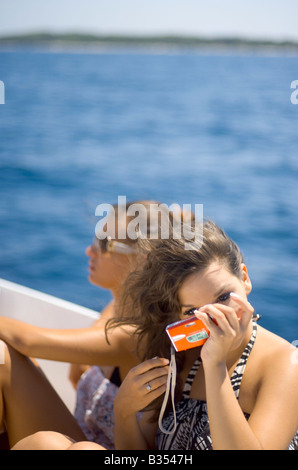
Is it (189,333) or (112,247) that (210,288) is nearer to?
(189,333)

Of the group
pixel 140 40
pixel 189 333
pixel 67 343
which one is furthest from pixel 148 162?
pixel 189 333

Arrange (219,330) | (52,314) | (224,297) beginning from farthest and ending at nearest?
1. (52,314)
2. (224,297)
3. (219,330)

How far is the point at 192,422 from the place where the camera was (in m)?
1.19

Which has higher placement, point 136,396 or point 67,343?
point 67,343

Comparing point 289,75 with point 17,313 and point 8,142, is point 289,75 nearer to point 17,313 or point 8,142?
point 8,142

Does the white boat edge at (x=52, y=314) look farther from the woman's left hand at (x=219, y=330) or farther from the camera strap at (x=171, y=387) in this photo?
the woman's left hand at (x=219, y=330)

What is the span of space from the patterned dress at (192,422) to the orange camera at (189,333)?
0.47ft

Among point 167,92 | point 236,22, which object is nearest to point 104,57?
point 167,92

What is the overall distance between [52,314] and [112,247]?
522 millimetres

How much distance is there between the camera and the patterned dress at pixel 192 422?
1146mm

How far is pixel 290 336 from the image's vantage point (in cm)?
775

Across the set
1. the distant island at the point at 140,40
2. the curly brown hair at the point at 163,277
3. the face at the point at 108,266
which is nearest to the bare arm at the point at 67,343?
the curly brown hair at the point at 163,277

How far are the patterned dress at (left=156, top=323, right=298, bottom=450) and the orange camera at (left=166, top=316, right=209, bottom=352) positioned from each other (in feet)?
0.47

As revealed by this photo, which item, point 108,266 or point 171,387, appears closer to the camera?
point 171,387
